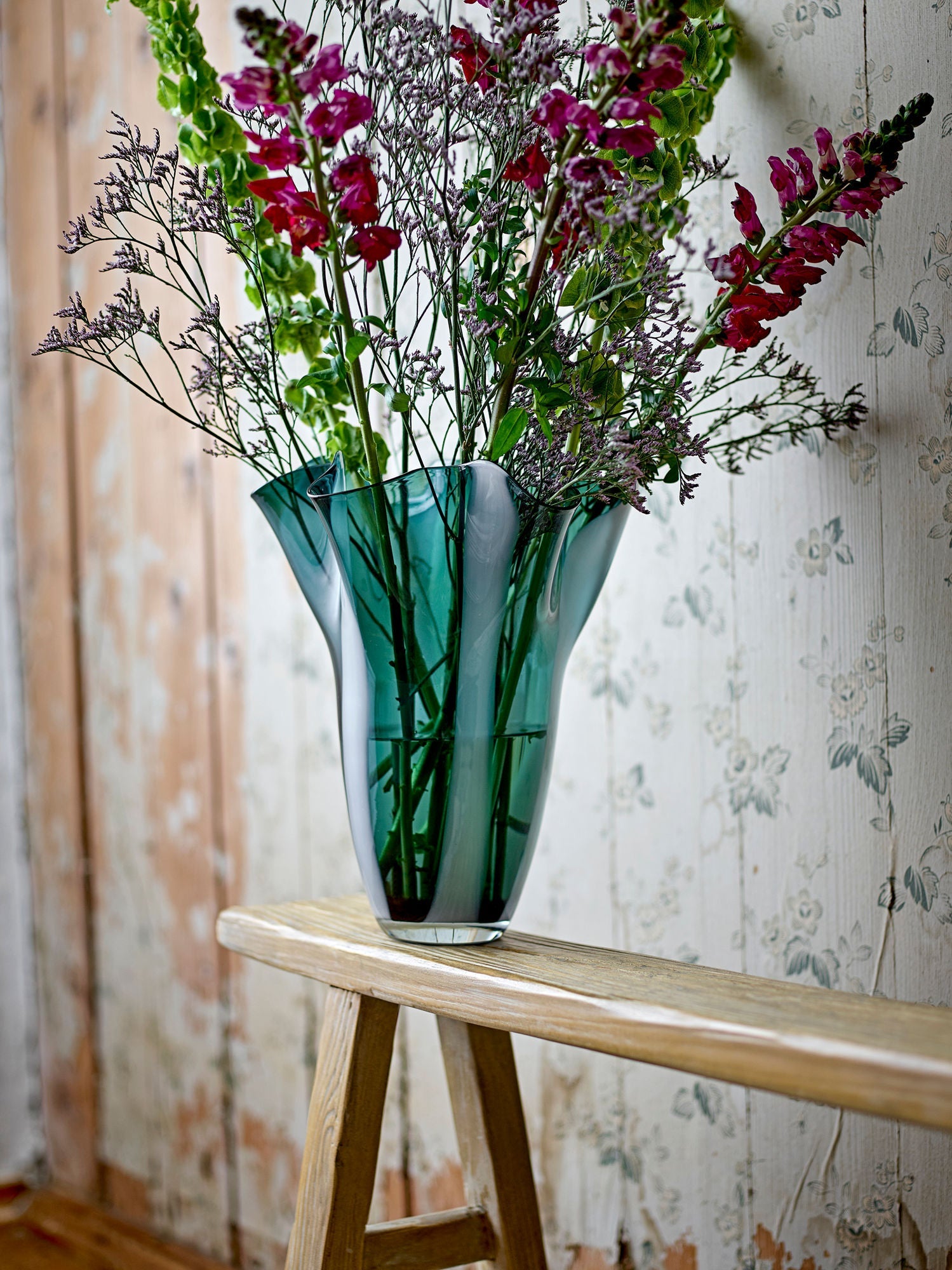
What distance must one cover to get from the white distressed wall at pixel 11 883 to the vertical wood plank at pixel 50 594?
2 cm

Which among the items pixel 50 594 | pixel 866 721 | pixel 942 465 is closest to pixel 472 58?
pixel 942 465

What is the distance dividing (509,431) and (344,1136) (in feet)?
1.68

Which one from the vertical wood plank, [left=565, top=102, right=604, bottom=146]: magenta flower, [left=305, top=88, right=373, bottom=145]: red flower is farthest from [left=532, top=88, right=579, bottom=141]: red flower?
the vertical wood plank

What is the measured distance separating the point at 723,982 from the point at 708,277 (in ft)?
2.04

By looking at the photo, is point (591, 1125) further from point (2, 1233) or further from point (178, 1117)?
point (2, 1233)

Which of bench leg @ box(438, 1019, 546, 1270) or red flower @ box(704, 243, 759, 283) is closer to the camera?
red flower @ box(704, 243, 759, 283)

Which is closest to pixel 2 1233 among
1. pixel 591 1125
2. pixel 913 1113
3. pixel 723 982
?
pixel 591 1125

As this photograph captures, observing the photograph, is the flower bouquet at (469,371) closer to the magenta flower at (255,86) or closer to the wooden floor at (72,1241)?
the magenta flower at (255,86)

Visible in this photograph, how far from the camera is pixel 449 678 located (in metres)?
0.76

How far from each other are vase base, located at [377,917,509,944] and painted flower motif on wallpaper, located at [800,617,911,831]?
0.32m

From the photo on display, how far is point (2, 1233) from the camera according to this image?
1.81m

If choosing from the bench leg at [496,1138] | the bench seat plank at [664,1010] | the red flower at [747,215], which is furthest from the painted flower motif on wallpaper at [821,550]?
the bench leg at [496,1138]

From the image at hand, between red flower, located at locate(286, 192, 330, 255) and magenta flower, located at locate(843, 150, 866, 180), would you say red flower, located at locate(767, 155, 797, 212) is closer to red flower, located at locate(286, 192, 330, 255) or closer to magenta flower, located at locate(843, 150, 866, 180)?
magenta flower, located at locate(843, 150, 866, 180)

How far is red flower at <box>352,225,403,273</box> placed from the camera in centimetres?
70
